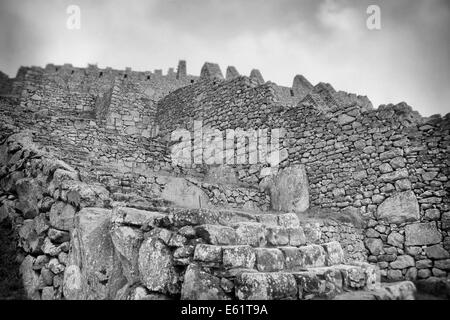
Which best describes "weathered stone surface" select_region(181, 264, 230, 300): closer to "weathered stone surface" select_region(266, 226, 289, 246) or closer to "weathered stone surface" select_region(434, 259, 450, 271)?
"weathered stone surface" select_region(266, 226, 289, 246)

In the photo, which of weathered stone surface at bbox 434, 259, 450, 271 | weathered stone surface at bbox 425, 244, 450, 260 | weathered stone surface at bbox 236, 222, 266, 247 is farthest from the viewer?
weathered stone surface at bbox 425, 244, 450, 260

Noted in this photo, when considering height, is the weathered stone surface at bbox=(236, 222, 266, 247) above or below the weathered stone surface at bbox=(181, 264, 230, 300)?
above

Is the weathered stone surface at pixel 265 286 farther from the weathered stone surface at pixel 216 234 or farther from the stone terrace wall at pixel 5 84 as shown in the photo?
the stone terrace wall at pixel 5 84

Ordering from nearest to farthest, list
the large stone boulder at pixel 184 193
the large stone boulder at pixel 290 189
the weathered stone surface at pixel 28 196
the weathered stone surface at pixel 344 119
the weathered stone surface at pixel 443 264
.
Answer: the weathered stone surface at pixel 28 196
the weathered stone surface at pixel 443 264
the large stone boulder at pixel 184 193
the weathered stone surface at pixel 344 119
the large stone boulder at pixel 290 189

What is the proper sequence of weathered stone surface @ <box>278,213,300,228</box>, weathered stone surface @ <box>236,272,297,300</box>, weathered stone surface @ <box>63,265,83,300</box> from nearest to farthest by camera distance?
weathered stone surface @ <box>236,272,297,300</box>
weathered stone surface @ <box>63,265,83,300</box>
weathered stone surface @ <box>278,213,300,228</box>

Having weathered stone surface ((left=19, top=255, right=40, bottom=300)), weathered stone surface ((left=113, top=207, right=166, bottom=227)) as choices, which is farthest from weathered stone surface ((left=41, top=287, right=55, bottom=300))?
weathered stone surface ((left=113, top=207, right=166, bottom=227))

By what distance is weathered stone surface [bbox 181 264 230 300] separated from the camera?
3285 millimetres

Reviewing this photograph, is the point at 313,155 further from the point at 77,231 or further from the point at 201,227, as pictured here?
the point at 77,231

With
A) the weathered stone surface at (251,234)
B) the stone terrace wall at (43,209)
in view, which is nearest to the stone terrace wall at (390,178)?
the weathered stone surface at (251,234)

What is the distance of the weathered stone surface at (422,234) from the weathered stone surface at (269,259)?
453cm

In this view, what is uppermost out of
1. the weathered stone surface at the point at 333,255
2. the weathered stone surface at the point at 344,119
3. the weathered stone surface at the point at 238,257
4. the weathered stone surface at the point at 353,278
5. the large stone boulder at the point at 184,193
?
the weathered stone surface at the point at 344,119

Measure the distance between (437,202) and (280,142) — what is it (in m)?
4.71

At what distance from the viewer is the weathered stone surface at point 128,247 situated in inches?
152

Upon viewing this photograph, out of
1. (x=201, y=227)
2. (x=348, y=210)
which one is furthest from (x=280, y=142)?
(x=201, y=227)
